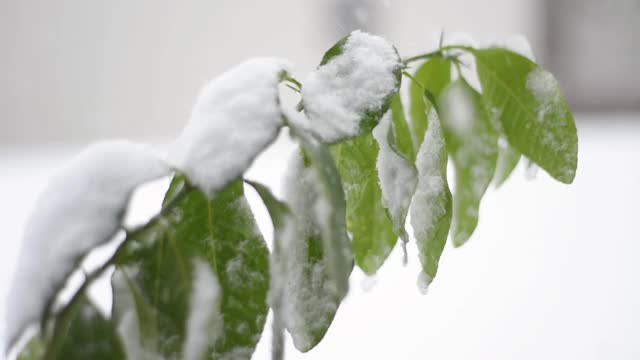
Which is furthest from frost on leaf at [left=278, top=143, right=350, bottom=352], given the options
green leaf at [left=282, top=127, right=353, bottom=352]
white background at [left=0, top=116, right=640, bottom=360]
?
white background at [left=0, top=116, right=640, bottom=360]

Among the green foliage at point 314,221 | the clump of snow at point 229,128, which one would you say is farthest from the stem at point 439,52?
the clump of snow at point 229,128

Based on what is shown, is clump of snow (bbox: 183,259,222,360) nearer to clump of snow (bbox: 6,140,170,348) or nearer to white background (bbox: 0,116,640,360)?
clump of snow (bbox: 6,140,170,348)

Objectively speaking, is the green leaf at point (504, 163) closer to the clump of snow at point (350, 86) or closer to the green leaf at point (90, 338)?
the clump of snow at point (350, 86)

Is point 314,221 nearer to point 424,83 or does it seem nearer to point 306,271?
point 306,271

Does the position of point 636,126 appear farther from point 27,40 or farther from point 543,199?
point 27,40

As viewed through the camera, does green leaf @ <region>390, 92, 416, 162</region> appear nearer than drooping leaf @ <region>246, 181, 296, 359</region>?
No

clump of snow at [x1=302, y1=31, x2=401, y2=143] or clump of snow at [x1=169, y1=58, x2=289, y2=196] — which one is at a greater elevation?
clump of snow at [x1=169, y1=58, x2=289, y2=196]
